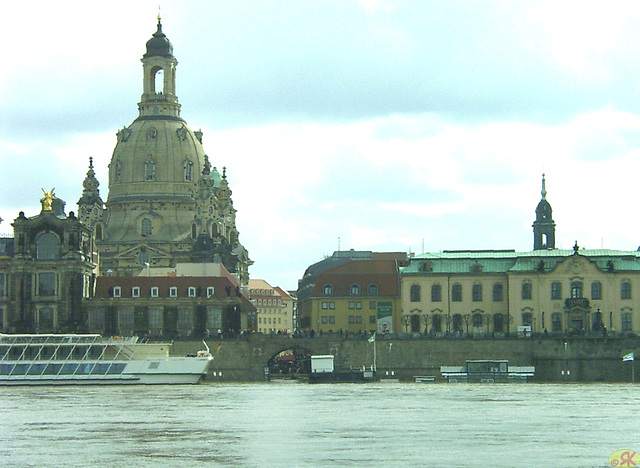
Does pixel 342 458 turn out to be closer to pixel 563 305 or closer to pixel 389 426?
pixel 389 426

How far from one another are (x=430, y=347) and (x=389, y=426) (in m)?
79.9

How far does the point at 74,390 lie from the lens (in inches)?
5492

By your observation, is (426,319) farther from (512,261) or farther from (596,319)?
(596,319)

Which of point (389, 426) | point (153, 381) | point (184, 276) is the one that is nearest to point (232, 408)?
point (389, 426)

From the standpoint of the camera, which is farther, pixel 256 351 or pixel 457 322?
pixel 457 322

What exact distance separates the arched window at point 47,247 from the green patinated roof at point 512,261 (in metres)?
36.3

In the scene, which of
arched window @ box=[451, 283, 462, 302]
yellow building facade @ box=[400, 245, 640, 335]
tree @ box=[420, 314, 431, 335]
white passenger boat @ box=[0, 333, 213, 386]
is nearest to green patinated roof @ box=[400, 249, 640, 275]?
yellow building facade @ box=[400, 245, 640, 335]

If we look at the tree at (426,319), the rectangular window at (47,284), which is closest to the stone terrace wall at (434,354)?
the tree at (426,319)

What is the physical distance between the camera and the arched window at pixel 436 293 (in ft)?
567

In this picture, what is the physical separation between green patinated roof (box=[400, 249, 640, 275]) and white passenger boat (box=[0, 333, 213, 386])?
3003 centimetres

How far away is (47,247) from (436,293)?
41.1 metres

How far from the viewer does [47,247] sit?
176 meters

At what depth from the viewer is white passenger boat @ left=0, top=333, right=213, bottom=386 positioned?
151 meters

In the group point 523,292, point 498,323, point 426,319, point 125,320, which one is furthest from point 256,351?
point 523,292
